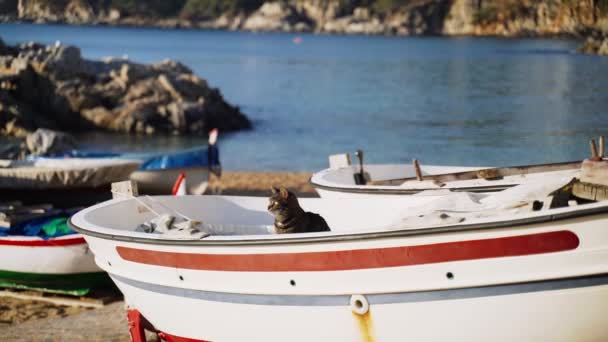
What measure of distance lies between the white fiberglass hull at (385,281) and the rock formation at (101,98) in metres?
21.6

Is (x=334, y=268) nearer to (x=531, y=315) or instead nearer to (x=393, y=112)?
(x=531, y=315)

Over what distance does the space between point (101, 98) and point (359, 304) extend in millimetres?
26553

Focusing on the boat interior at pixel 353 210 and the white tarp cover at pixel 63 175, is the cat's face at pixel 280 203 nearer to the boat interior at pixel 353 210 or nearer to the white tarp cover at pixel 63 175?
the boat interior at pixel 353 210

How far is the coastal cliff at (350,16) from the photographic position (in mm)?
127250

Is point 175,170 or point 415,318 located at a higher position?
point 415,318

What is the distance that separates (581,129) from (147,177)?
16.2m

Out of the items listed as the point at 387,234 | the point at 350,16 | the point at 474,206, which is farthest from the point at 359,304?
the point at 350,16

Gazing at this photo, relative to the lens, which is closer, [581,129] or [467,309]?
[467,309]

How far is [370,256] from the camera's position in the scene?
6.91 meters

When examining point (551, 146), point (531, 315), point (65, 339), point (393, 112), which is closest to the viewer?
→ point (531, 315)

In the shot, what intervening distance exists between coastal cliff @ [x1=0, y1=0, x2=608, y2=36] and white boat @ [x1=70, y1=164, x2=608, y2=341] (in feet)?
312

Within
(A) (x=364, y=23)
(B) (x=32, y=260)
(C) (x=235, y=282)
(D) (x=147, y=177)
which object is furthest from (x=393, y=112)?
(A) (x=364, y=23)

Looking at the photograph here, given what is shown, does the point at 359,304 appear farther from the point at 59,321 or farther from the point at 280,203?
the point at 59,321

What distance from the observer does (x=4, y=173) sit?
14.3 meters
